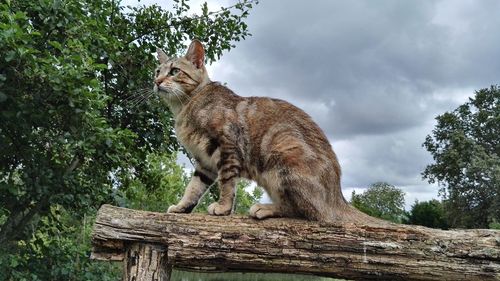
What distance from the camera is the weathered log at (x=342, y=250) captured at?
3039mm

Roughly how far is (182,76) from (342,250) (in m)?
1.78

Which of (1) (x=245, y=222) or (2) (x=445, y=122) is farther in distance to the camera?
(2) (x=445, y=122)

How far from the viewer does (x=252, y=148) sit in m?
3.38

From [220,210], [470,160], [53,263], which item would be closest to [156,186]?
[53,263]

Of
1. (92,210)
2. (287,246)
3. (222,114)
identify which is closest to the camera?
(287,246)

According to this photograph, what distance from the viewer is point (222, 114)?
3.53 metres

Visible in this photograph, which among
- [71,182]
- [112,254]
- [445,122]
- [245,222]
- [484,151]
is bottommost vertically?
[112,254]

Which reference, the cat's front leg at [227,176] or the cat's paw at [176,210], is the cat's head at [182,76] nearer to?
the cat's front leg at [227,176]

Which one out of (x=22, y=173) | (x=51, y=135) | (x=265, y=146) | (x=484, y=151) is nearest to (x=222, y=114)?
(x=265, y=146)

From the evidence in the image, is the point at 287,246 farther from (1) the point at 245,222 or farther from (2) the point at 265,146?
(2) the point at 265,146

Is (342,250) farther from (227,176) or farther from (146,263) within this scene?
(146,263)

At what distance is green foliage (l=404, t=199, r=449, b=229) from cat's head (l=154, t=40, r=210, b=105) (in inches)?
909

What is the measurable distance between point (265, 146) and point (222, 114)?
0.42 meters

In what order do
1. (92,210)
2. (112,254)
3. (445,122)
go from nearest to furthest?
(112,254) → (92,210) → (445,122)
